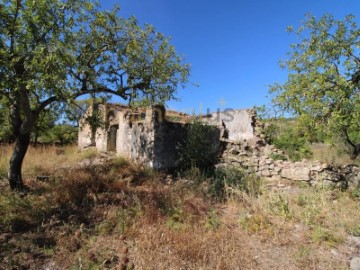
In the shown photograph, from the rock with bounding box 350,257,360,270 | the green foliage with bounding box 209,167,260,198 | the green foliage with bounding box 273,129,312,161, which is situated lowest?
the rock with bounding box 350,257,360,270

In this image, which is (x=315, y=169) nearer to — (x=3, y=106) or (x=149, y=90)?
(x=149, y=90)

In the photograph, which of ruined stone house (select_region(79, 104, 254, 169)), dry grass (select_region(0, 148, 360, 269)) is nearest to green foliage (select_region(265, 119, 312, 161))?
dry grass (select_region(0, 148, 360, 269))

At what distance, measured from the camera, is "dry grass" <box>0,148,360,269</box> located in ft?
12.6

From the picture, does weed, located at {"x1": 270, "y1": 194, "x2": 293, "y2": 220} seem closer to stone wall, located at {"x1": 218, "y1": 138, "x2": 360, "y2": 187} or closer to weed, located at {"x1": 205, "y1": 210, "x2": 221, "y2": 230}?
weed, located at {"x1": 205, "y1": 210, "x2": 221, "y2": 230}

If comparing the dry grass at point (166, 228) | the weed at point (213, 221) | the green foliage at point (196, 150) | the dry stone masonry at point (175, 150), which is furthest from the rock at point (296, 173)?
the weed at point (213, 221)

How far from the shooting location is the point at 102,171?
873 centimetres

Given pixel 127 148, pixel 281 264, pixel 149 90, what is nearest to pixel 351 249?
pixel 281 264

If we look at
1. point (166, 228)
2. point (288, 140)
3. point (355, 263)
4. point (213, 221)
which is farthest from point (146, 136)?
point (288, 140)

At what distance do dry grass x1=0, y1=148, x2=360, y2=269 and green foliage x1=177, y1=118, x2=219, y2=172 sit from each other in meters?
3.00

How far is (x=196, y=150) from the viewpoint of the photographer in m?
10.3

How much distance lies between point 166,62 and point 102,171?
411cm

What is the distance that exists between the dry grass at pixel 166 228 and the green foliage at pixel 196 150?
3001 millimetres

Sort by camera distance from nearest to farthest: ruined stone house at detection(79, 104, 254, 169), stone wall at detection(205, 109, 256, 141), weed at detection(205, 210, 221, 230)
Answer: weed at detection(205, 210, 221, 230), ruined stone house at detection(79, 104, 254, 169), stone wall at detection(205, 109, 256, 141)

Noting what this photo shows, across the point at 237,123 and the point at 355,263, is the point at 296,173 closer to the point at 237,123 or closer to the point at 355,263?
the point at 355,263
